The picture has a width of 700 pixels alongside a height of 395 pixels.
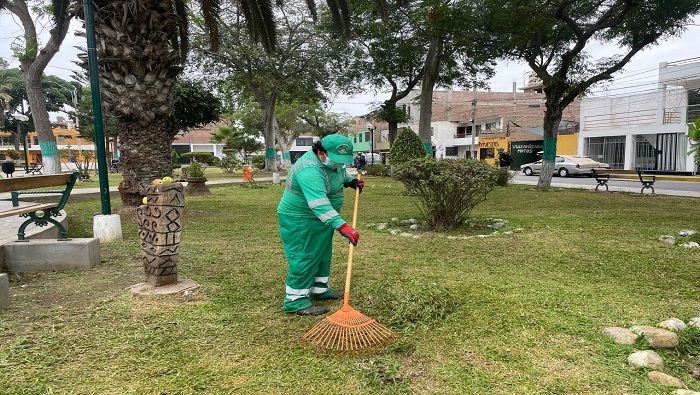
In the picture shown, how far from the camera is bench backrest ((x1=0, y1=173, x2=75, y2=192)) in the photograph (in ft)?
13.3

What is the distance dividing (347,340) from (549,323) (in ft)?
4.69

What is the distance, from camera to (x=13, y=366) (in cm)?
245

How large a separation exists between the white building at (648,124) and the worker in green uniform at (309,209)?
2249cm

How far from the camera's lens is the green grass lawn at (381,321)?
2330mm

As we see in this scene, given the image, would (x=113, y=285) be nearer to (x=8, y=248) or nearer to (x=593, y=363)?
(x=8, y=248)

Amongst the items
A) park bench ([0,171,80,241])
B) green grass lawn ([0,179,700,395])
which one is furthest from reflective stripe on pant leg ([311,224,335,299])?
park bench ([0,171,80,241])

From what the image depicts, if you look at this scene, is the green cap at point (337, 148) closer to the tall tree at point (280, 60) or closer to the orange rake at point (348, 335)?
the orange rake at point (348, 335)

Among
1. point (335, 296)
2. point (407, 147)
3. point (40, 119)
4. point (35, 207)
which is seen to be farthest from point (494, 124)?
point (35, 207)

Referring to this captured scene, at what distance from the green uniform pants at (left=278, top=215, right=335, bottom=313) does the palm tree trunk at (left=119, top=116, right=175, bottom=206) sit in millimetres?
5215

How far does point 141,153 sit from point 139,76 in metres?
1.27

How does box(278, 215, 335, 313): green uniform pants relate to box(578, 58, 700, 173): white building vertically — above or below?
below

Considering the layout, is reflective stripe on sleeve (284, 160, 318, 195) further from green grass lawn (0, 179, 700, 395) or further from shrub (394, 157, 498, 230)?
shrub (394, 157, 498, 230)

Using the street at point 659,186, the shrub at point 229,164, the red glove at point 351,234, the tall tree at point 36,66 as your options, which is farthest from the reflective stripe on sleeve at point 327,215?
the shrub at point 229,164

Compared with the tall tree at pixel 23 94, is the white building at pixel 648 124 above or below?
below
